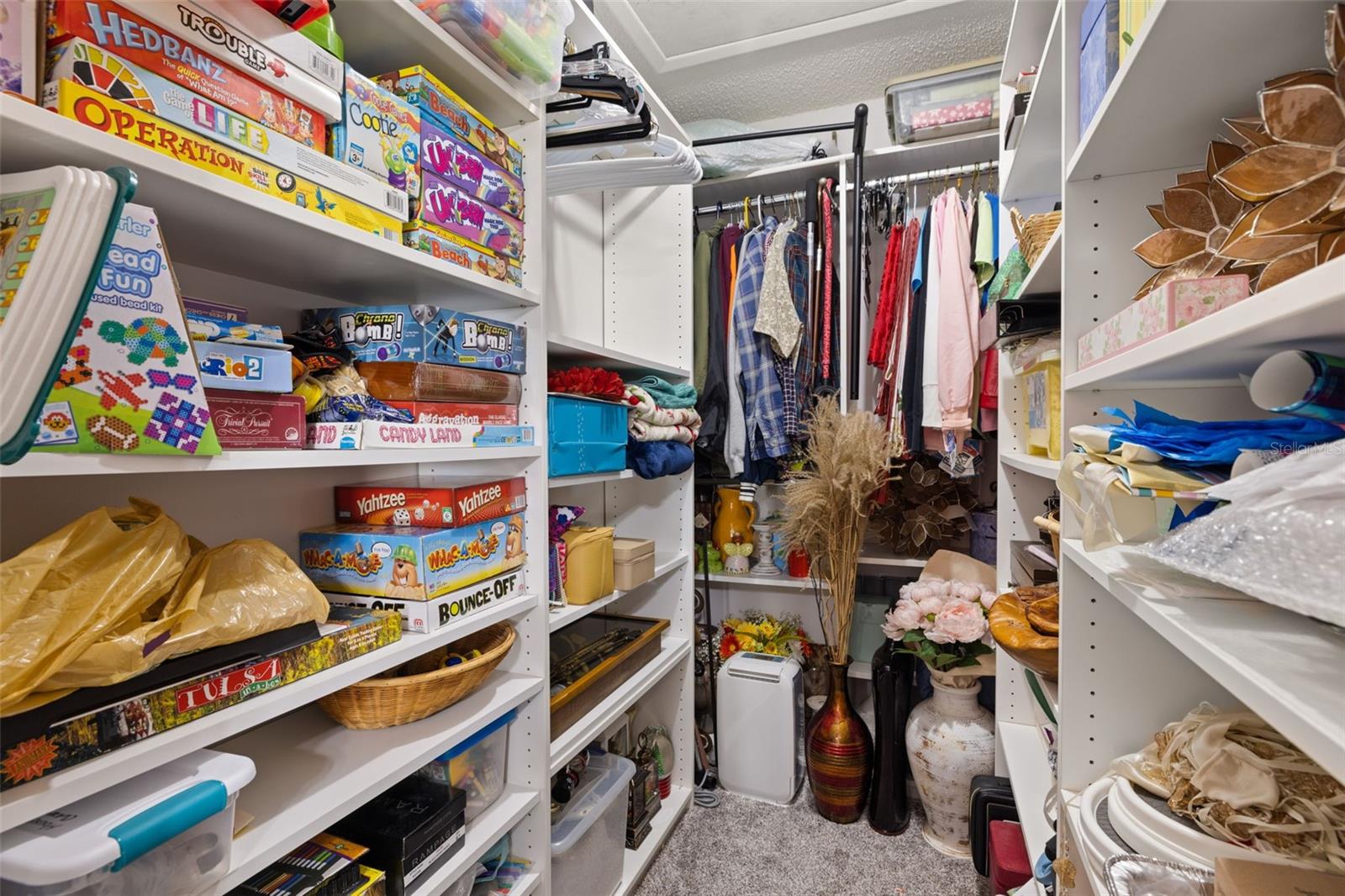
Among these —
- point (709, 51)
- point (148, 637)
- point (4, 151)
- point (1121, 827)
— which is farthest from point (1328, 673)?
point (709, 51)

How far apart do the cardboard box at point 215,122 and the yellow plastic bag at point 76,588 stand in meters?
0.42

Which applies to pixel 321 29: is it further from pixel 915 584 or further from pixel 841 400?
pixel 915 584

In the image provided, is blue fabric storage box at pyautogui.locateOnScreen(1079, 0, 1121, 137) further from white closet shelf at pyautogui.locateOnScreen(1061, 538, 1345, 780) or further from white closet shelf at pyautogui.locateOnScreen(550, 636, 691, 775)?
white closet shelf at pyautogui.locateOnScreen(550, 636, 691, 775)

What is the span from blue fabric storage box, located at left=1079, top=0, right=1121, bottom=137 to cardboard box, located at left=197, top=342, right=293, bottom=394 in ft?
3.48

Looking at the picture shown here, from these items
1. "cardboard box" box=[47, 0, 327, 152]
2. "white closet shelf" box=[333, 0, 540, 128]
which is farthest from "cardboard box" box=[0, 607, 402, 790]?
"white closet shelf" box=[333, 0, 540, 128]

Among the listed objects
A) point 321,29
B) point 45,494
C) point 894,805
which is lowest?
point 894,805

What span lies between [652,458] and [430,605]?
33.3 inches

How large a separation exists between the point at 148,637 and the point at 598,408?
1004mm

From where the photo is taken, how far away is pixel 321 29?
0.82 meters

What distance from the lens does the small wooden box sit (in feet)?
4.62

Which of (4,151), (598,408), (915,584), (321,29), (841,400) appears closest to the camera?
(4,151)

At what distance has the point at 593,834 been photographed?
1.48 m

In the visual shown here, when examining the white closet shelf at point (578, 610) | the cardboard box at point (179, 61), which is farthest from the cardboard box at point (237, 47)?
the white closet shelf at point (578, 610)

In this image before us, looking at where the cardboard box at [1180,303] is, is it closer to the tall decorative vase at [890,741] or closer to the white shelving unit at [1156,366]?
the white shelving unit at [1156,366]
